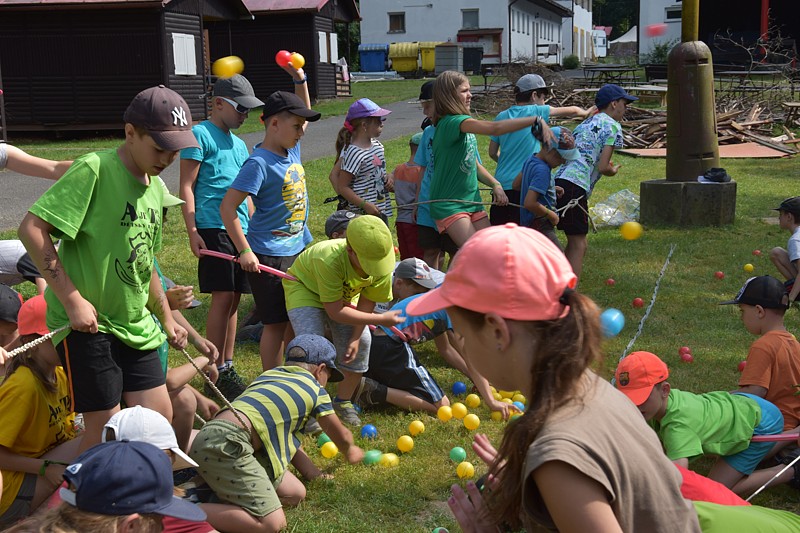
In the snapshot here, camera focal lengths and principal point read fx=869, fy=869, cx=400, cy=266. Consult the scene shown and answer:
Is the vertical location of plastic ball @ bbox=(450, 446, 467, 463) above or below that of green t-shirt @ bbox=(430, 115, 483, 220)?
below

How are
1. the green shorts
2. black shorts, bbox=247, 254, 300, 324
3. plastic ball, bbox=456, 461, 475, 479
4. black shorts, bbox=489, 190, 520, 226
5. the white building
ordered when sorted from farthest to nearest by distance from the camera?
the white building < black shorts, bbox=489, 190, 520, 226 < black shorts, bbox=247, 254, 300, 324 < plastic ball, bbox=456, 461, 475, 479 < the green shorts

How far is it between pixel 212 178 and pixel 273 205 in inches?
20.5

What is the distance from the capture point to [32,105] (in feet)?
81.1

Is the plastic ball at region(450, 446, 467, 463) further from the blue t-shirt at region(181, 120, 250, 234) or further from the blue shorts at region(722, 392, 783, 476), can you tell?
the blue t-shirt at region(181, 120, 250, 234)

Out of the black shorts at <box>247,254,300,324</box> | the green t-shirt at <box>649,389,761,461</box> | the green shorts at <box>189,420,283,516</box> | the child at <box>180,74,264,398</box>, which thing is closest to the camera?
the green shorts at <box>189,420,283,516</box>

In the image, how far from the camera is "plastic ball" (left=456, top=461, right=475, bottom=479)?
14.6ft

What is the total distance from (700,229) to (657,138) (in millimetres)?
9465

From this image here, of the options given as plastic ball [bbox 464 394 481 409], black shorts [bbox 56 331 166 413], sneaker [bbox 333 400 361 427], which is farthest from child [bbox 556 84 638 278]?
black shorts [bbox 56 331 166 413]

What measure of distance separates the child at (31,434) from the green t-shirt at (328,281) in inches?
58.0

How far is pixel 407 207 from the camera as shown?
7.24 metres

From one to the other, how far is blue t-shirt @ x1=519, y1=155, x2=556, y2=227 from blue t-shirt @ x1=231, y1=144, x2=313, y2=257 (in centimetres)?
218

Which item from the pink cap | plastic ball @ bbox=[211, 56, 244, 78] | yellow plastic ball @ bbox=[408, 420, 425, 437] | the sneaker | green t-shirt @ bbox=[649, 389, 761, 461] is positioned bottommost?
yellow plastic ball @ bbox=[408, 420, 425, 437]

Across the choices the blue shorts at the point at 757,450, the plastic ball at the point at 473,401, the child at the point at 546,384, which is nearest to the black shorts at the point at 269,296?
the plastic ball at the point at 473,401

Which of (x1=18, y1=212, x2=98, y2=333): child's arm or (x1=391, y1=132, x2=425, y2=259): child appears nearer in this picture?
(x1=18, y1=212, x2=98, y2=333): child's arm
